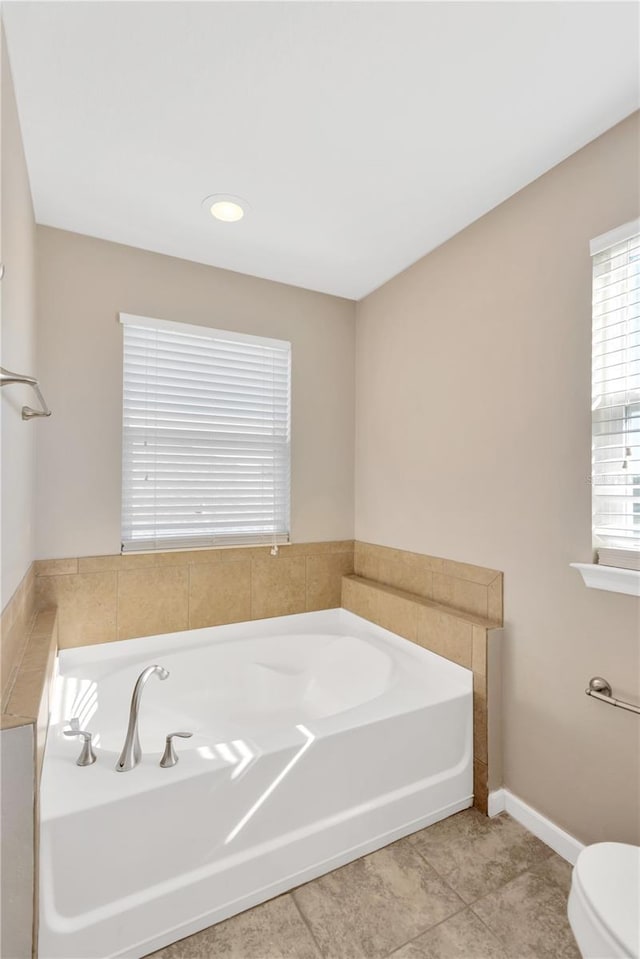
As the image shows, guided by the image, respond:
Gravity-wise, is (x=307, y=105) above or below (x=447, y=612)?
above

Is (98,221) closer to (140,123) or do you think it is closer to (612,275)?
(140,123)

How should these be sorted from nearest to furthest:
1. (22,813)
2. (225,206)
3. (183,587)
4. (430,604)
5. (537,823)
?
(22,813)
(537,823)
(225,206)
(430,604)
(183,587)

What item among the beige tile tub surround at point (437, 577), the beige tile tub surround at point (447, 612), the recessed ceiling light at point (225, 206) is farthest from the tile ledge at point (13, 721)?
the recessed ceiling light at point (225, 206)

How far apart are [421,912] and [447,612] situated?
3.49 feet

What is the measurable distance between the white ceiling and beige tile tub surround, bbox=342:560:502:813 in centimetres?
169

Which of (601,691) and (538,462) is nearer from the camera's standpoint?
(601,691)

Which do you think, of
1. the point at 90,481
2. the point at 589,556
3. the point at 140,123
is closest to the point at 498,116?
the point at 140,123

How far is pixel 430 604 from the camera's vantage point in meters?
2.31

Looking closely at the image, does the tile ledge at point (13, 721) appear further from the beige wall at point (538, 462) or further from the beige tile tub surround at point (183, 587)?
the beige wall at point (538, 462)

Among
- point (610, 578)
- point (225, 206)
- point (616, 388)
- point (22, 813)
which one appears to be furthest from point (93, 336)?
point (610, 578)

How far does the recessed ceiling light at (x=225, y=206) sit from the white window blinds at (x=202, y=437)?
2.03 ft

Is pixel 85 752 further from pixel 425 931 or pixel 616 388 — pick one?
pixel 616 388

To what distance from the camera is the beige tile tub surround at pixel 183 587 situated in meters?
2.27

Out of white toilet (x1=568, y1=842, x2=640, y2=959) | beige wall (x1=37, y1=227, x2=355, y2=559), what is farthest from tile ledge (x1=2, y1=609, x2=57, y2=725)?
white toilet (x1=568, y1=842, x2=640, y2=959)
